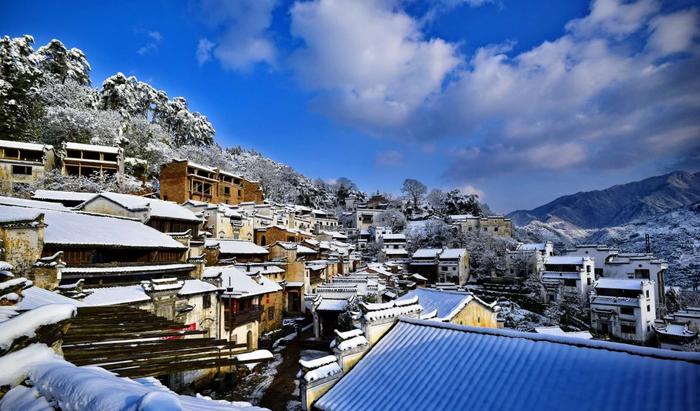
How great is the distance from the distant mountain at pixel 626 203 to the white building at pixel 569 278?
300 ft

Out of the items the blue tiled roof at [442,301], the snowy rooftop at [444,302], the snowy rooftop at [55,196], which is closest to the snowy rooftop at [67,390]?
the snowy rooftop at [444,302]

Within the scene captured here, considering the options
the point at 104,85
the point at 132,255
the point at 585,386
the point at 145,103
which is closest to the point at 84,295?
the point at 132,255

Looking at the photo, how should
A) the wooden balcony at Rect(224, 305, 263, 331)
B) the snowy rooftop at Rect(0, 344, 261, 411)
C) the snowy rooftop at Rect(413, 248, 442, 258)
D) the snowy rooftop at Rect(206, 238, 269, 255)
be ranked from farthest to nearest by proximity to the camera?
1. the snowy rooftop at Rect(413, 248, 442, 258)
2. the snowy rooftop at Rect(206, 238, 269, 255)
3. the wooden balcony at Rect(224, 305, 263, 331)
4. the snowy rooftop at Rect(0, 344, 261, 411)

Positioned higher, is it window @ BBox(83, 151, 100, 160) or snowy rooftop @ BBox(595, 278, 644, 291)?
window @ BBox(83, 151, 100, 160)

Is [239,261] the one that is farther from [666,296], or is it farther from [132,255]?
[666,296]

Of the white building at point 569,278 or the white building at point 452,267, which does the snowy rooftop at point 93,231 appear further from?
the white building at point 569,278

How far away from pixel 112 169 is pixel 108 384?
53334 mm

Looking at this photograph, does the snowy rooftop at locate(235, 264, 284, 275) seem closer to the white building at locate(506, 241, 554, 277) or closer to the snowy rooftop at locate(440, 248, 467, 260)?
the snowy rooftop at locate(440, 248, 467, 260)

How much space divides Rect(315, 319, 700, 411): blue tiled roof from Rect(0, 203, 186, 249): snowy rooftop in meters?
16.3

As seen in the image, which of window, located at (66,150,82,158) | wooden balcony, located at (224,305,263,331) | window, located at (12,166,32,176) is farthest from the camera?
window, located at (66,150,82,158)

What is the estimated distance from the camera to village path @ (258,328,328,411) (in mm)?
17547

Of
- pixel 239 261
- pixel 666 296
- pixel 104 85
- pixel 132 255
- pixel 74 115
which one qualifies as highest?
pixel 104 85

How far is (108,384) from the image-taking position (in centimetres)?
255

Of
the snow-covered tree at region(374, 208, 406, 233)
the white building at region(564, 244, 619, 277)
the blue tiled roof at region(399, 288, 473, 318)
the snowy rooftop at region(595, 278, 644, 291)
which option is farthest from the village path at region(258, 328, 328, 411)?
the snow-covered tree at region(374, 208, 406, 233)
